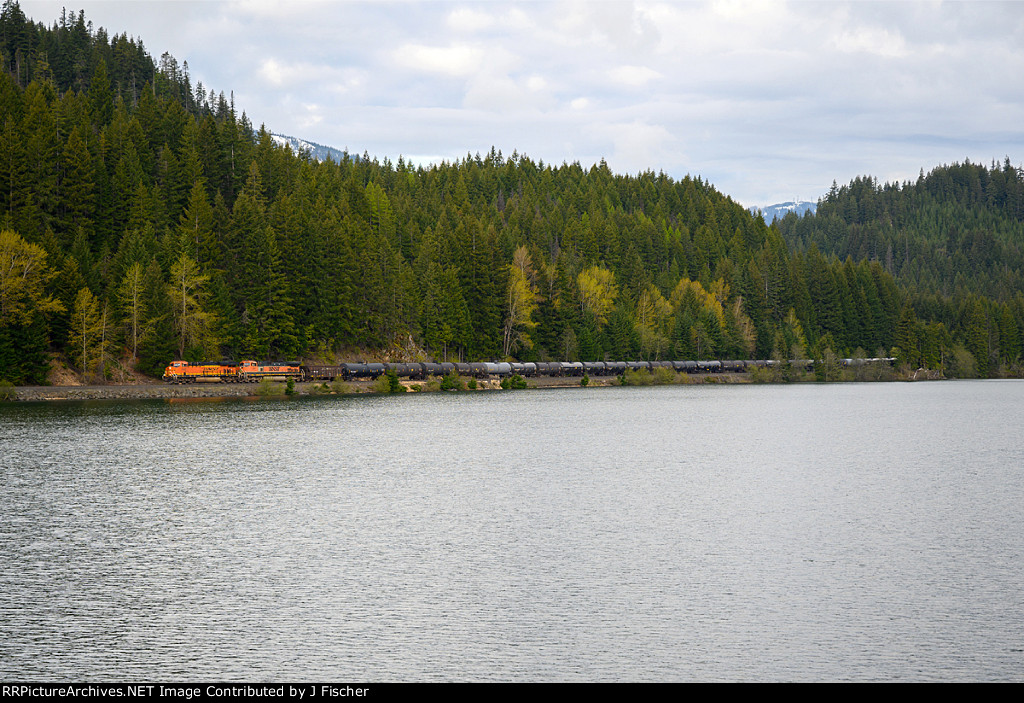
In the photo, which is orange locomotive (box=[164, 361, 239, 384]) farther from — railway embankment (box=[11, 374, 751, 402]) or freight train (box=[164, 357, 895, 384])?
railway embankment (box=[11, 374, 751, 402])

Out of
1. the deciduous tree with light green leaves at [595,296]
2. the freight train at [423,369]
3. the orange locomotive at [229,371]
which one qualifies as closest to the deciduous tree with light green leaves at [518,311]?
the freight train at [423,369]

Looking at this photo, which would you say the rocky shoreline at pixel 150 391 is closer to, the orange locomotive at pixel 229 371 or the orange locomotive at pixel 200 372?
the orange locomotive at pixel 200 372

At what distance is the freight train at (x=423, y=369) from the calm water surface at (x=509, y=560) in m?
51.9

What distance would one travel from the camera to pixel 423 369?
130 metres

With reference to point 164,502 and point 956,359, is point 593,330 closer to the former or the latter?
point 956,359

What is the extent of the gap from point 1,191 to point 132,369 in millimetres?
33620

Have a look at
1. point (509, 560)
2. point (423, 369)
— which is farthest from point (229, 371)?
point (509, 560)

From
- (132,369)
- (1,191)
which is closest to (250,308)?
(132,369)

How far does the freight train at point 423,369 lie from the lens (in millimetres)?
Answer: 109062

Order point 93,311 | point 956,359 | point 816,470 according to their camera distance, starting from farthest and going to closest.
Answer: point 956,359, point 93,311, point 816,470

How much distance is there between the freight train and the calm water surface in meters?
51.9

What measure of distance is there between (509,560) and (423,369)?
105m

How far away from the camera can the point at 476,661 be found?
17641mm

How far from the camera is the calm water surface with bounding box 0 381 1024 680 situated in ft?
58.9
